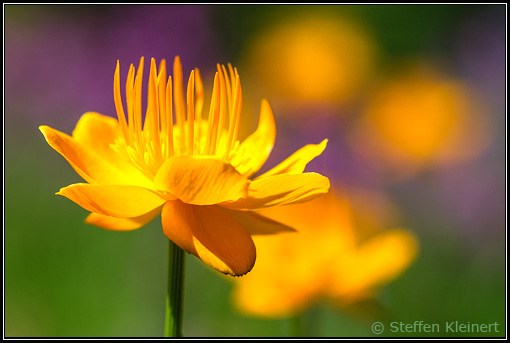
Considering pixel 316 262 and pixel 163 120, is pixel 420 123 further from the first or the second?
pixel 163 120

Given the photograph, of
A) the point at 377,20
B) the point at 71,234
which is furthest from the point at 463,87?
the point at 71,234

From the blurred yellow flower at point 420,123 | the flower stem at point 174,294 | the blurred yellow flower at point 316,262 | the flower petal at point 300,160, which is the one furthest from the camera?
the blurred yellow flower at point 420,123

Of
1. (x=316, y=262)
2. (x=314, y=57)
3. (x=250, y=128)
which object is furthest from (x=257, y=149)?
(x=314, y=57)

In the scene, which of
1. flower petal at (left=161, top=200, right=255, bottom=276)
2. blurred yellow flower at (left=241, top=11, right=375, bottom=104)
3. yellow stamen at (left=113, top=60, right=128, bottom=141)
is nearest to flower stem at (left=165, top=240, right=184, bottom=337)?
flower petal at (left=161, top=200, right=255, bottom=276)

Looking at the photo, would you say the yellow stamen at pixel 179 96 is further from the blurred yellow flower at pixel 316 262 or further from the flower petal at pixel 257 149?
the blurred yellow flower at pixel 316 262

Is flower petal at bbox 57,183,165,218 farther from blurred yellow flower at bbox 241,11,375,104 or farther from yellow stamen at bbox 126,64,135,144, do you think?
blurred yellow flower at bbox 241,11,375,104

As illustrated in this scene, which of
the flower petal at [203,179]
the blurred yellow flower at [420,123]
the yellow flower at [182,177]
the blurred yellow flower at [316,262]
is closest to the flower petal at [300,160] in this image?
the yellow flower at [182,177]
